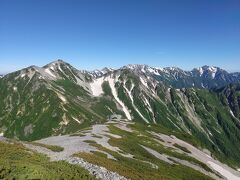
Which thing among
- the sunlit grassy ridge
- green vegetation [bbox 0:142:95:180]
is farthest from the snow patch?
green vegetation [bbox 0:142:95:180]

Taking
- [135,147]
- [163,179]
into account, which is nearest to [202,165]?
[135,147]

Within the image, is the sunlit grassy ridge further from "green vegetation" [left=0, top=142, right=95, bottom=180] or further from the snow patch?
the snow patch

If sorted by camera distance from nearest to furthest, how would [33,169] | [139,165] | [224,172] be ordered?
[33,169], [139,165], [224,172]

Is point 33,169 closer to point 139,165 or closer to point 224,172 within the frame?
point 139,165

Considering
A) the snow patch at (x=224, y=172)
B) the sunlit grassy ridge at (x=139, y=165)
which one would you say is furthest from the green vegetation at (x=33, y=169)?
the snow patch at (x=224, y=172)

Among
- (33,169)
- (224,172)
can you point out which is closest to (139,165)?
(33,169)

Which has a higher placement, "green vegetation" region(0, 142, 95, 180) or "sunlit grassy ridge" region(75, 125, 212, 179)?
"green vegetation" region(0, 142, 95, 180)

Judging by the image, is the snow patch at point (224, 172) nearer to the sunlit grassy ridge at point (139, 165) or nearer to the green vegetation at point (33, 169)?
the sunlit grassy ridge at point (139, 165)

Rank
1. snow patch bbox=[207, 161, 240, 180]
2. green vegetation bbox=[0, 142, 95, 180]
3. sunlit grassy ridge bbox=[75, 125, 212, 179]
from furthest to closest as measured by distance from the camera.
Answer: snow patch bbox=[207, 161, 240, 180], sunlit grassy ridge bbox=[75, 125, 212, 179], green vegetation bbox=[0, 142, 95, 180]
